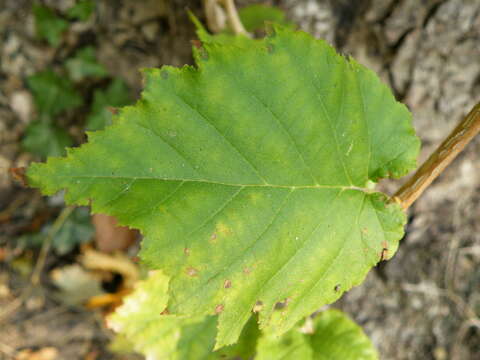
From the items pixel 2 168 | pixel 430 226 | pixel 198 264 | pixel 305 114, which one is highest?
pixel 2 168

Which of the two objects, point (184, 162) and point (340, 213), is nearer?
point (184, 162)

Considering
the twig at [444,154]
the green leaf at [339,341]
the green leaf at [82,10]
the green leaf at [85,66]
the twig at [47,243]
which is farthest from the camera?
the twig at [47,243]

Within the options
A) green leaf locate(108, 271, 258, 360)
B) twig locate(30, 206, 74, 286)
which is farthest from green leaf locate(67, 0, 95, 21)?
green leaf locate(108, 271, 258, 360)

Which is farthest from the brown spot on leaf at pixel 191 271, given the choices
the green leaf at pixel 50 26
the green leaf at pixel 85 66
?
the green leaf at pixel 50 26

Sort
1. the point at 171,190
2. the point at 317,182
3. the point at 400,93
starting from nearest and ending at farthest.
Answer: the point at 171,190 < the point at 317,182 < the point at 400,93

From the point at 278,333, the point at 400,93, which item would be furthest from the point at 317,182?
the point at 400,93

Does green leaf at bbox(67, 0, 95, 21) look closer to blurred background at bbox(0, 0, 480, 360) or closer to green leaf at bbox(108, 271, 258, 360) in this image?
blurred background at bbox(0, 0, 480, 360)

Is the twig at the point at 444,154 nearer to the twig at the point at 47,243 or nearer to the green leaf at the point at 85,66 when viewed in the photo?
the green leaf at the point at 85,66

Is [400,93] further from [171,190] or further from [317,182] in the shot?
[171,190]
